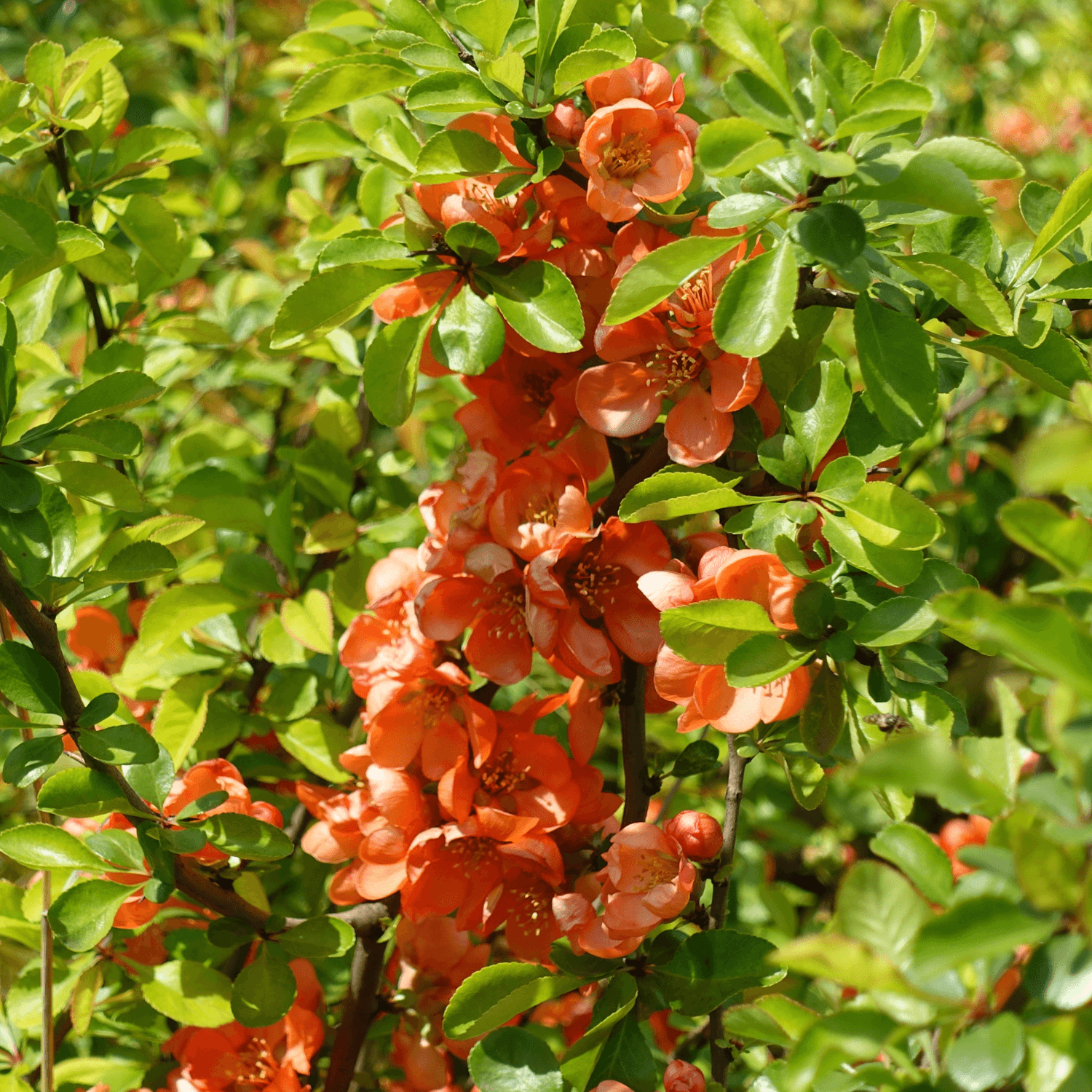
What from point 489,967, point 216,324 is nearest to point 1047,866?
point 489,967

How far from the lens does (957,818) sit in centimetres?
205

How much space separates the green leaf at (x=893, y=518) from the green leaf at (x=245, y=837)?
0.56 metres

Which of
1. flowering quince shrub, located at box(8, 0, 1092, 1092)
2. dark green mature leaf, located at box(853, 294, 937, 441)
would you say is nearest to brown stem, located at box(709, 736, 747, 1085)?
flowering quince shrub, located at box(8, 0, 1092, 1092)

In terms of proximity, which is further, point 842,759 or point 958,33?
point 958,33

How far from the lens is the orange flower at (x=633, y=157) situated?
87 centimetres

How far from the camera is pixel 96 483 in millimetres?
940

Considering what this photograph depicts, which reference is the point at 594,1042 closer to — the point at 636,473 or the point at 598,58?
the point at 636,473

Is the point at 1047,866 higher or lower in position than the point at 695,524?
higher

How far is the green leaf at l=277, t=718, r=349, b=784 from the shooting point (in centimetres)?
120

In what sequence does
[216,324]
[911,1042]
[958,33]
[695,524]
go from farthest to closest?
1. [958,33]
2. [216,324]
3. [695,524]
4. [911,1042]

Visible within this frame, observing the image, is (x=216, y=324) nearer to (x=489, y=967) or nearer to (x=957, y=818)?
(x=489, y=967)

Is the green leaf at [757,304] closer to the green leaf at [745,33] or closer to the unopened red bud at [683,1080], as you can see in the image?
the green leaf at [745,33]

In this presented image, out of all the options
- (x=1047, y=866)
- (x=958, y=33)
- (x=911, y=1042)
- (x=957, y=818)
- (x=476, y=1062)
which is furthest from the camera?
(x=958, y=33)

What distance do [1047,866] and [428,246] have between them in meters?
0.68
